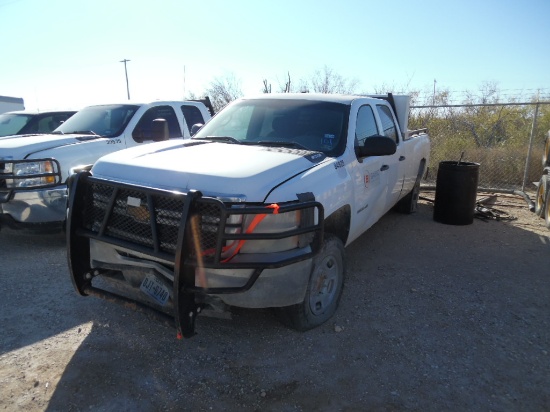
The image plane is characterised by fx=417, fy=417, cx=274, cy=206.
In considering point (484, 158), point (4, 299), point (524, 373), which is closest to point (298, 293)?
point (524, 373)

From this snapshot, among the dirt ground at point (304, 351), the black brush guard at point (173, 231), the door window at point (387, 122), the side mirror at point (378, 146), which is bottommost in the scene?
the dirt ground at point (304, 351)

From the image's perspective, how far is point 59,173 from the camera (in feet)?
17.4

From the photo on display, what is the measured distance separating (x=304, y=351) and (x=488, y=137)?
11.4 meters

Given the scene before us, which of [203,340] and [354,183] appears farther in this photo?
[354,183]

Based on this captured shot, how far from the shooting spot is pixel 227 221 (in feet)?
9.07

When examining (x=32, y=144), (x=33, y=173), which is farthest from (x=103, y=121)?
(x=33, y=173)

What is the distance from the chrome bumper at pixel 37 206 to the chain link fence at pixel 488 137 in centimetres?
850

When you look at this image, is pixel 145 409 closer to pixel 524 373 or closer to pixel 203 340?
pixel 203 340

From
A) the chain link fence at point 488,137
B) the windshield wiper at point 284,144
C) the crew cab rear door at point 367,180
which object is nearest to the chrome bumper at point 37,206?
the windshield wiper at point 284,144

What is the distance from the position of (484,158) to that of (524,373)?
910 centimetres

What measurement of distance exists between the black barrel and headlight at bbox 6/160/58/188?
5.93 m

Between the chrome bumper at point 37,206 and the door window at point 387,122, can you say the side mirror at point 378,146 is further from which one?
the chrome bumper at point 37,206

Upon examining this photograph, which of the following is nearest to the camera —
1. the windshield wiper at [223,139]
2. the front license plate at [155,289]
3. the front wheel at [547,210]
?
the front license plate at [155,289]

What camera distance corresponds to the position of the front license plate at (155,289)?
9.77 feet
